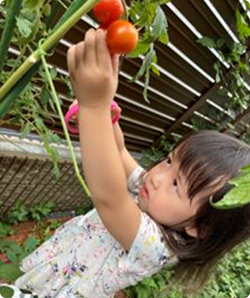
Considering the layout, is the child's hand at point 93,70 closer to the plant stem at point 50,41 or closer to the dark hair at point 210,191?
the plant stem at point 50,41

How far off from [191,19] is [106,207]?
172 cm

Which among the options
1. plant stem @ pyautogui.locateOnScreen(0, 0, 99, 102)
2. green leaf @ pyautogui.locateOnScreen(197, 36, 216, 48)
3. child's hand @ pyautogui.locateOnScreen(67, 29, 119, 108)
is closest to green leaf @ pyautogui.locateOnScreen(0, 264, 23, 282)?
child's hand @ pyautogui.locateOnScreen(67, 29, 119, 108)

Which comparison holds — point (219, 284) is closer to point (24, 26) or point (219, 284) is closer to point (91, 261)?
point (91, 261)

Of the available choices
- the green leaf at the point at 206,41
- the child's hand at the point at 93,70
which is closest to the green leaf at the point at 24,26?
the child's hand at the point at 93,70

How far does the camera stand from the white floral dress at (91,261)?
2.81 feet

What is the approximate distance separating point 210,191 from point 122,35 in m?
0.48

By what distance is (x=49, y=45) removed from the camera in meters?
0.40

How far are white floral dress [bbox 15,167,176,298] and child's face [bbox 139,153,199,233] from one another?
0.03 m

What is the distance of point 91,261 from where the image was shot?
93cm

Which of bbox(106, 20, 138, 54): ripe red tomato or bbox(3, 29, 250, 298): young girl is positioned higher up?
bbox(106, 20, 138, 54): ripe red tomato

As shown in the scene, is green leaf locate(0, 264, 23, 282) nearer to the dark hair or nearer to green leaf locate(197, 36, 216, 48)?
the dark hair

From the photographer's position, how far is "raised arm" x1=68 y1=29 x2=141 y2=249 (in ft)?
1.68

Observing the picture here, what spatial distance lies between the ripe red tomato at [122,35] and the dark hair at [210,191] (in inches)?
17.6

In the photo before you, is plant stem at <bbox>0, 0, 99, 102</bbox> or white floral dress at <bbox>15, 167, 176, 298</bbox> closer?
plant stem at <bbox>0, 0, 99, 102</bbox>
